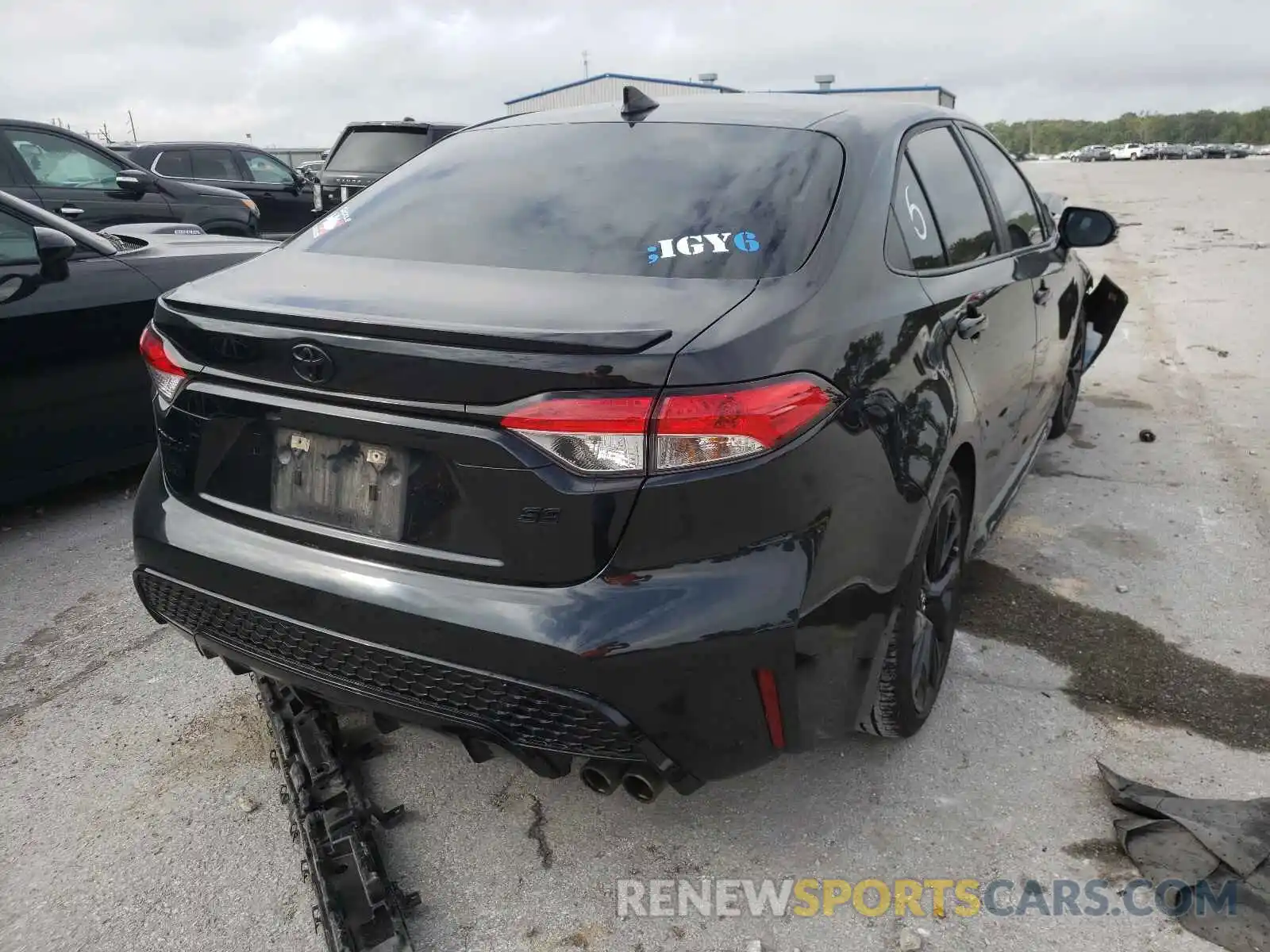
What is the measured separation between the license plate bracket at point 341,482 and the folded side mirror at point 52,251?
8.79 ft

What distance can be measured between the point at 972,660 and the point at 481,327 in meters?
2.09

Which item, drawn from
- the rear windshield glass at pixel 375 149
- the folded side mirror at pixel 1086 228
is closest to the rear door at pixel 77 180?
the rear windshield glass at pixel 375 149

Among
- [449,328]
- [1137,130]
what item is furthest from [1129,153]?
[449,328]

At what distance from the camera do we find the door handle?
8.43 ft

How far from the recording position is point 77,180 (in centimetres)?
830

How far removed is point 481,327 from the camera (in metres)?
1.82

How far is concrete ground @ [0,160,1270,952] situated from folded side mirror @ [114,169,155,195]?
17.2 ft

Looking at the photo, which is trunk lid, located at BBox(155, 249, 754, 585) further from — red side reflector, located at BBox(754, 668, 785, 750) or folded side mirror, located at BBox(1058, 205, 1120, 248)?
folded side mirror, located at BBox(1058, 205, 1120, 248)

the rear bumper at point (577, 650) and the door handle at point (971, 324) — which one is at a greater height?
the door handle at point (971, 324)

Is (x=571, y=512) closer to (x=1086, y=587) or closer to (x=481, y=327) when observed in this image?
(x=481, y=327)

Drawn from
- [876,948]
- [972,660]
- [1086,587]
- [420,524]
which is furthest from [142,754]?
[1086,587]

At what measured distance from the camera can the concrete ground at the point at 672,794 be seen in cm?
213

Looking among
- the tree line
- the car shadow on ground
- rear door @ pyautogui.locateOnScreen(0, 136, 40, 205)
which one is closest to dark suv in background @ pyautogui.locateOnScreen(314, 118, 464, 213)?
rear door @ pyautogui.locateOnScreen(0, 136, 40, 205)

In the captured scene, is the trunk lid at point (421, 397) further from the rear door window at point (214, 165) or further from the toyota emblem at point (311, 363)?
the rear door window at point (214, 165)
